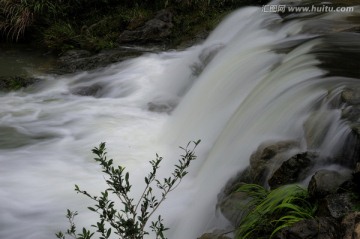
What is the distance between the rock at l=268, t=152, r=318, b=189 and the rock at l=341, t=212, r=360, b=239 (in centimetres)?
93

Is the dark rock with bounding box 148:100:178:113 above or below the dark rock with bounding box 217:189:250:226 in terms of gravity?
below

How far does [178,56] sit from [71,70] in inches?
98.4

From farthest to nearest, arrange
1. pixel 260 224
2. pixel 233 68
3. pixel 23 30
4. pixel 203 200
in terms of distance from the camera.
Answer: pixel 23 30
pixel 233 68
pixel 203 200
pixel 260 224

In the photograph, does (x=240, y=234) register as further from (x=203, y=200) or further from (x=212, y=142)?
(x=212, y=142)

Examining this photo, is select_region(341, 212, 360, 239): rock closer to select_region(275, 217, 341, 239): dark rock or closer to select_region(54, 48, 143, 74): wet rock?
select_region(275, 217, 341, 239): dark rock

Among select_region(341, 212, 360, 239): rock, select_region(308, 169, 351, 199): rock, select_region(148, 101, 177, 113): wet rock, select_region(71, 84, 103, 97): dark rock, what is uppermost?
select_region(341, 212, 360, 239): rock

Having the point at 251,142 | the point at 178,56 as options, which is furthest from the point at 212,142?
the point at 178,56

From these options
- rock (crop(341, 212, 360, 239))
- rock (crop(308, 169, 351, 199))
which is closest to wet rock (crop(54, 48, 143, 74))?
rock (crop(308, 169, 351, 199))

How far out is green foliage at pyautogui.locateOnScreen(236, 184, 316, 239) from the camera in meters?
3.10

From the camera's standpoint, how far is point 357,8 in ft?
25.5

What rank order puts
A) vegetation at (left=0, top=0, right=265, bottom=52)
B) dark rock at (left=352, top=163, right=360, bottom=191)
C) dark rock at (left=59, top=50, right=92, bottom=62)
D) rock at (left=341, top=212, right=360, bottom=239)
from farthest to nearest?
vegetation at (left=0, top=0, right=265, bottom=52) → dark rock at (left=59, top=50, right=92, bottom=62) → dark rock at (left=352, top=163, right=360, bottom=191) → rock at (left=341, top=212, right=360, bottom=239)

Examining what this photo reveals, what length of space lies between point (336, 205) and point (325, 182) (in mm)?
251

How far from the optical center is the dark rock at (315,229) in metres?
Result: 2.61

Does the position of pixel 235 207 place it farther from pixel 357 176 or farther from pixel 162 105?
pixel 162 105
